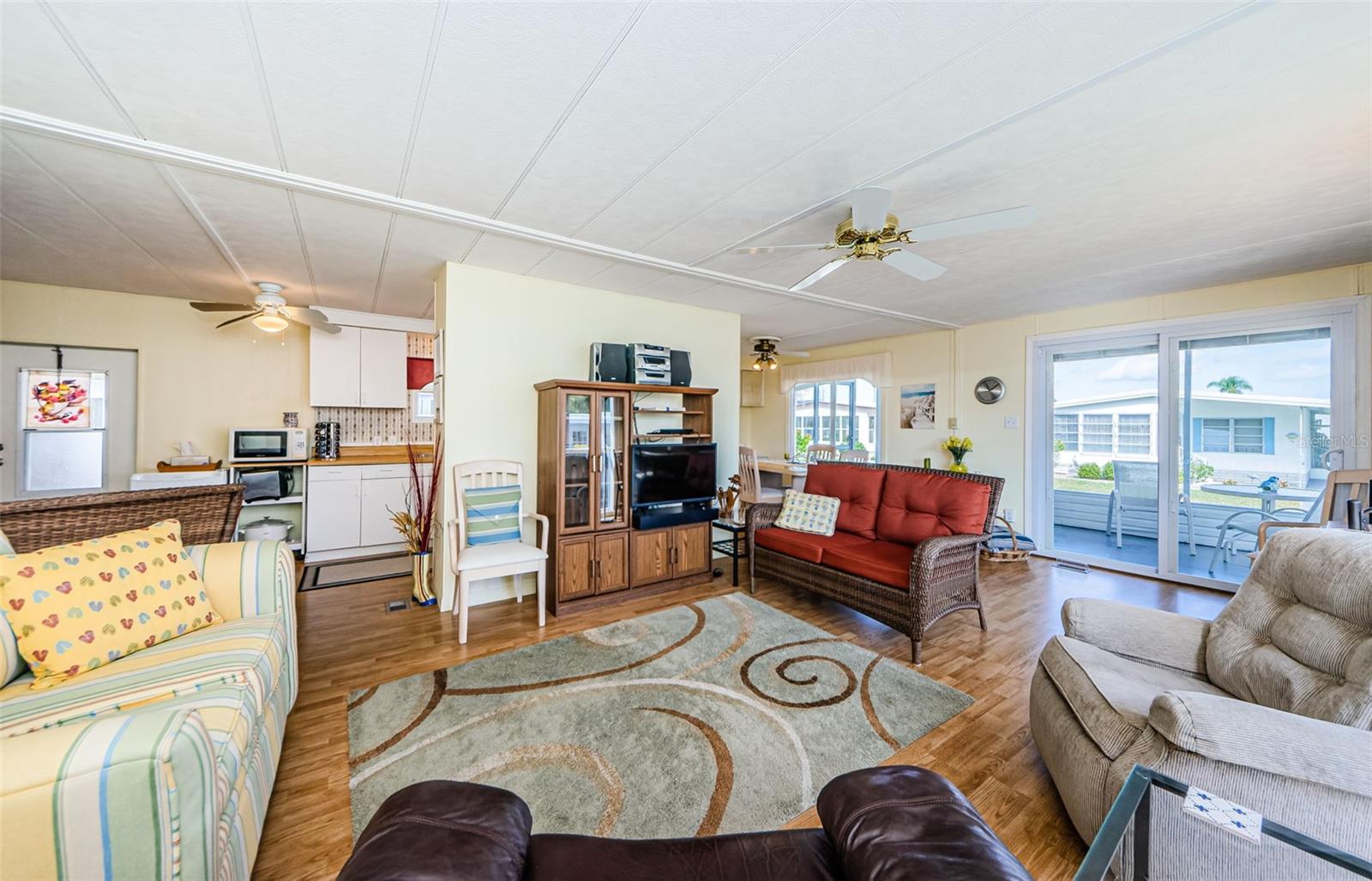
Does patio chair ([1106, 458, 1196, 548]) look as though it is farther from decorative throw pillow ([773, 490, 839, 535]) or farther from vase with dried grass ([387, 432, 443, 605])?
vase with dried grass ([387, 432, 443, 605])

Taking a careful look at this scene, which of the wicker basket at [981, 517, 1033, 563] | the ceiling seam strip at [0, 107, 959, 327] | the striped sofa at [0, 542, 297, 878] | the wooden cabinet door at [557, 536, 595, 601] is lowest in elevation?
the wicker basket at [981, 517, 1033, 563]

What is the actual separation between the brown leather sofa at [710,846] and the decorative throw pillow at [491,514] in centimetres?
261

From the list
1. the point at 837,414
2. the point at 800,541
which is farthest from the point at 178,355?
the point at 837,414

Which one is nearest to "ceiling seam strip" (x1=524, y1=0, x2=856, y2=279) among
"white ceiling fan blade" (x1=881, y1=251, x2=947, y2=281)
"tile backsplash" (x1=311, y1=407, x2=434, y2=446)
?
"white ceiling fan blade" (x1=881, y1=251, x2=947, y2=281)

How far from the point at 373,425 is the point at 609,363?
3.32 metres

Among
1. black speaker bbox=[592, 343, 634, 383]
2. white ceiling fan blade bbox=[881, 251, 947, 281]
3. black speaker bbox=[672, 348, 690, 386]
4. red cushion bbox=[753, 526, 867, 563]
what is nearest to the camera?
white ceiling fan blade bbox=[881, 251, 947, 281]

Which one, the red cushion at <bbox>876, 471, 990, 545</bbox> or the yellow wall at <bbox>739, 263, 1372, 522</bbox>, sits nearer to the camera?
the red cushion at <bbox>876, 471, 990, 545</bbox>

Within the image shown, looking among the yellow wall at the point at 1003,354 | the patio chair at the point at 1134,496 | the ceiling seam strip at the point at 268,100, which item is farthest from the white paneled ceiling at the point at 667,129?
the patio chair at the point at 1134,496

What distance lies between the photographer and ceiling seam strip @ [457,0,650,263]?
55.6 inches

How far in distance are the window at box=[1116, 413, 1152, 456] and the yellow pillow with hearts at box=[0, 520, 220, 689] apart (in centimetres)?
666

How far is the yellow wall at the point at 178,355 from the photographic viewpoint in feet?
13.2

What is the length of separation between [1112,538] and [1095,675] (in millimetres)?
4394

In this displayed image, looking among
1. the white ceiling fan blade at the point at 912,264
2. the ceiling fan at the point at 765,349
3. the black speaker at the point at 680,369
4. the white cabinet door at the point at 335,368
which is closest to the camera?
the white ceiling fan blade at the point at 912,264

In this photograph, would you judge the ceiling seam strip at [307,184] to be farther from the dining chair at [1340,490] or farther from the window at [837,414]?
the dining chair at [1340,490]
